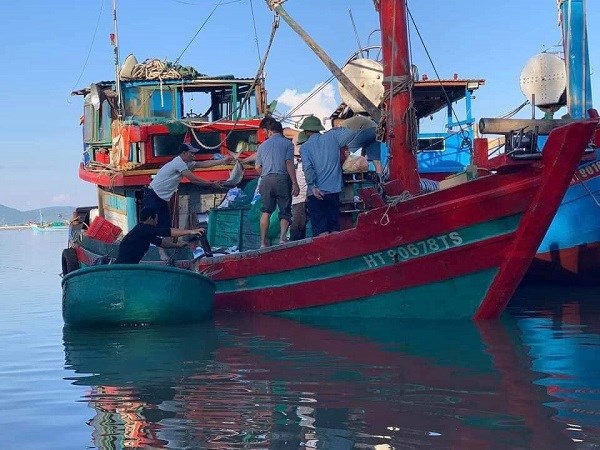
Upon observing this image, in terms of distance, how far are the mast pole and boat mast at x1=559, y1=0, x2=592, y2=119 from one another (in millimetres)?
3347

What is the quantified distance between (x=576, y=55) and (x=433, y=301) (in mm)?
5342

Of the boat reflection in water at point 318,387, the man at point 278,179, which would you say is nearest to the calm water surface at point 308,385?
the boat reflection in water at point 318,387

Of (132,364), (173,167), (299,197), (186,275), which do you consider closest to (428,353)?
(132,364)

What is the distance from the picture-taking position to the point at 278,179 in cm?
1052

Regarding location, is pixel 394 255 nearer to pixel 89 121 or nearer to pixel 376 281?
pixel 376 281

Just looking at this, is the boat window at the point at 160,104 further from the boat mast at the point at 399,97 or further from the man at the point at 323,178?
the boat mast at the point at 399,97

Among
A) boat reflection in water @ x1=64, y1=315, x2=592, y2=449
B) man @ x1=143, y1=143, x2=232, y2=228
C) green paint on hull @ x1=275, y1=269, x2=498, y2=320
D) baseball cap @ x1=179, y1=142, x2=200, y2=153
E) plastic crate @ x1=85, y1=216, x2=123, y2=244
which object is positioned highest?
baseball cap @ x1=179, y1=142, x2=200, y2=153

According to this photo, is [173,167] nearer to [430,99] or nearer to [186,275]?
[186,275]

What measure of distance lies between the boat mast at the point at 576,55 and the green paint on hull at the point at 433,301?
4.66 metres

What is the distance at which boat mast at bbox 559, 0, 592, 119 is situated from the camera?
12.9m

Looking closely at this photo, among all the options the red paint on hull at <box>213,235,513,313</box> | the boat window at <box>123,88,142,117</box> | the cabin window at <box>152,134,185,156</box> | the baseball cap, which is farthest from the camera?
the boat window at <box>123,88,142,117</box>

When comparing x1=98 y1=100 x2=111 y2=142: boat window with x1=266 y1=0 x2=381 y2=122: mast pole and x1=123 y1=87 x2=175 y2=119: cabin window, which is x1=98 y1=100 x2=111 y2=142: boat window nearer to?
x1=123 y1=87 x2=175 y2=119: cabin window

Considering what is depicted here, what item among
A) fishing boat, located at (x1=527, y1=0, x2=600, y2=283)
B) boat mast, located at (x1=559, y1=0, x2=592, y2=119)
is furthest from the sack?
boat mast, located at (x1=559, y1=0, x2=592, y2=119)

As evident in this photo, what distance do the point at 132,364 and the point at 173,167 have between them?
13.5 feet
